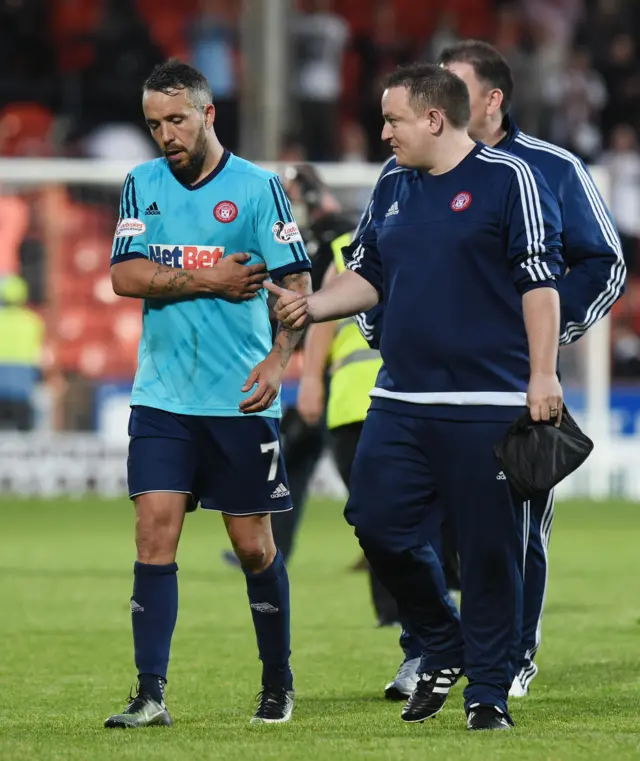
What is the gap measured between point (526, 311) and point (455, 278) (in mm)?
256

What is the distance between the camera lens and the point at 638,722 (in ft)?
17.5

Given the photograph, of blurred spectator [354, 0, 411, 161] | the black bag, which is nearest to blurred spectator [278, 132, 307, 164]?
blurred spectator [354, 0, 411, 161]

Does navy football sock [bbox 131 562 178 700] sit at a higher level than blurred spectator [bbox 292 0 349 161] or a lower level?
lower

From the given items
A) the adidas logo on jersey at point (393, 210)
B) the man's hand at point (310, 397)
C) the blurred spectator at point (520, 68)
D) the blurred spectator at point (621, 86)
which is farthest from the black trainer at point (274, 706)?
the blurred spectator at point (621, 86)

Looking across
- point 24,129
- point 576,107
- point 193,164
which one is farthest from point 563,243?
point 576,107

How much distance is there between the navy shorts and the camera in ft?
17.8

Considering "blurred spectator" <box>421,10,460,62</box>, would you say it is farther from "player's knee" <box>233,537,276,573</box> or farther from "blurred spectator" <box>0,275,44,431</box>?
"player's knee" <box>233,537,276,573</box>

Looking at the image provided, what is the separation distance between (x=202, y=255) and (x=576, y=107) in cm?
1680

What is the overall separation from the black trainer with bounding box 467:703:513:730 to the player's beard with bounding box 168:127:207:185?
190 centimetres

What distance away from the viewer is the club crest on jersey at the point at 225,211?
548cm

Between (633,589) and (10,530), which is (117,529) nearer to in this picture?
(10,530)

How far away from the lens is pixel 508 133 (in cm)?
630

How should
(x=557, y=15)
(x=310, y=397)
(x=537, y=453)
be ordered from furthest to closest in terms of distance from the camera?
1. (x=557, y=15)
2. (x=310, y=397)
3. (x=537, y=453)

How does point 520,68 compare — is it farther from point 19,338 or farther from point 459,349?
point 459,349
